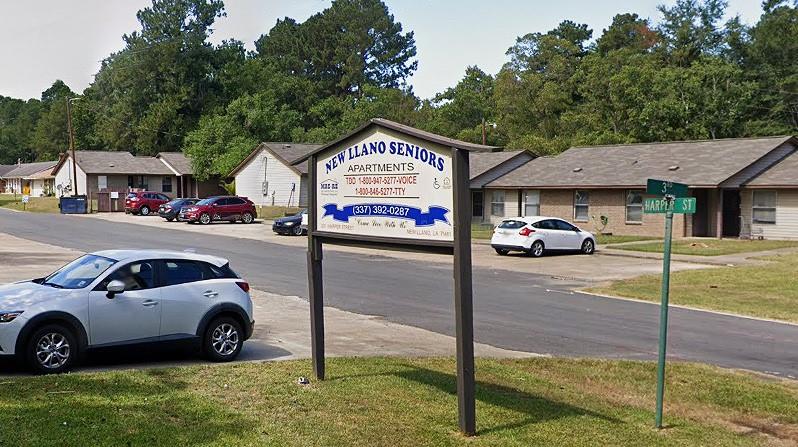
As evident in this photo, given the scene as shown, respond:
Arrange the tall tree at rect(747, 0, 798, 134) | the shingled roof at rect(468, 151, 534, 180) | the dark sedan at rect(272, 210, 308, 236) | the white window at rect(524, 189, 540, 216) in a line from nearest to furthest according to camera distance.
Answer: the dark sedan at rect(272, 210, 308, 236) < the white window at rect(524, 189, 540, 216) < the shingled roof at rect(468, 151, 534, 180) < the tall tree at rect(747, 0, 798, 134)

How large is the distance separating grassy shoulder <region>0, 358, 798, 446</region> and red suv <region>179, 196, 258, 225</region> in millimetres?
40130

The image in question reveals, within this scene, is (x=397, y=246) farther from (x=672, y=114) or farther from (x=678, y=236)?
(x=672, y=114)

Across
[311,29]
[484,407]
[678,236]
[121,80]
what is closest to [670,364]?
[484,407]

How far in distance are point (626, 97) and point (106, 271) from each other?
2263 inches

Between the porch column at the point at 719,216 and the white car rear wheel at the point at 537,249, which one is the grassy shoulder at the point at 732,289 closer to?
the white car rear wheel at the point at 537,249

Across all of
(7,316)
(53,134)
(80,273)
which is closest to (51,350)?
(7,316)

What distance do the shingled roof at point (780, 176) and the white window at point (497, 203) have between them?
14618mm

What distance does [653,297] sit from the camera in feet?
65.2

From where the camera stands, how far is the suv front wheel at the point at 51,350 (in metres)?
9.68

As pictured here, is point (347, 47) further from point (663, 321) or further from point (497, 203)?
point (663, 321)

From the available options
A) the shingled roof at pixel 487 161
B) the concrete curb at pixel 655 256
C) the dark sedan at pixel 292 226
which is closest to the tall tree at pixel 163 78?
the shingled roof at pixel 487 161

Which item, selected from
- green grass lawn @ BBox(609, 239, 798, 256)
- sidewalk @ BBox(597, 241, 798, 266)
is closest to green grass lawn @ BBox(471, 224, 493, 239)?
green grass lawn @ BBox(609, 239, 798, 256)

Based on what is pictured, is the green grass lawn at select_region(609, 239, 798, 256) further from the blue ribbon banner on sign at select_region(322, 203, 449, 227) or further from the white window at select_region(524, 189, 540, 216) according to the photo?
the blue ribbon banner on sign at select_region(322, 203, 449, 227)

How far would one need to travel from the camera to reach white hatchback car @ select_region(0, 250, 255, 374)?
9.76m
